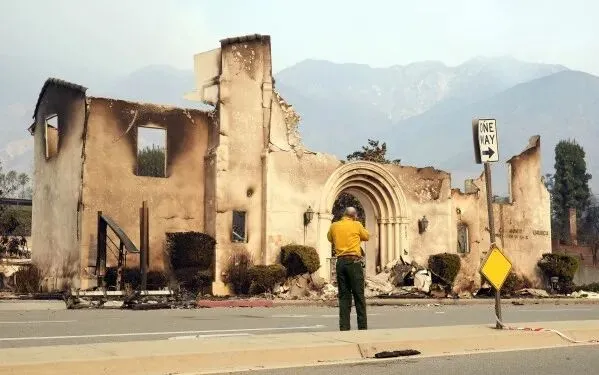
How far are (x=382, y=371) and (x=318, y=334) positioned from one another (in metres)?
2.41

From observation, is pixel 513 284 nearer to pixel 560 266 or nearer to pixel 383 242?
pixel 560 266

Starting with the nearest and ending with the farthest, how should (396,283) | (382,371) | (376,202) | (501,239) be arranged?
1. (382,371)
2. (396,283)
3. (376,202)
4. (501,239)

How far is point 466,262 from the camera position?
33.8m

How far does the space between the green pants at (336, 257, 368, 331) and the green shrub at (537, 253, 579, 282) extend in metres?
26.2

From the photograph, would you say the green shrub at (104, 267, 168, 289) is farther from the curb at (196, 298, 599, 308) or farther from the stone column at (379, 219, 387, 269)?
the stone column at (379, 219, 387, 269)

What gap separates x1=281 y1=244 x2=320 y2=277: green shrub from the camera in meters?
28.5

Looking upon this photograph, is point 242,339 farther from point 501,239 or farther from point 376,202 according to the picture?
point 501,239

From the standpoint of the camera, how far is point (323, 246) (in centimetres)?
3023

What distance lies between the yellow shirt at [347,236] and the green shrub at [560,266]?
1025 inches

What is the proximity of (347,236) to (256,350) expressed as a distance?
3356mm

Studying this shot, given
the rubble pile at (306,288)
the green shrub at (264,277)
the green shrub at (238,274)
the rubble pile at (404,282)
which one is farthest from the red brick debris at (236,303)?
the rubble pile at (404,282)

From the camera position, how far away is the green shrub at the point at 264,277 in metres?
27.5

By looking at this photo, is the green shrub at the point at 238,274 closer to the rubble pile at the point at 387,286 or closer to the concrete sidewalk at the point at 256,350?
the rubble pile at the point at 387,286

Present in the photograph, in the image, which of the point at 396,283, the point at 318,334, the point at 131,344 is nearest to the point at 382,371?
the point at 318,334
